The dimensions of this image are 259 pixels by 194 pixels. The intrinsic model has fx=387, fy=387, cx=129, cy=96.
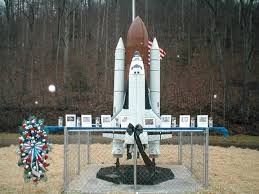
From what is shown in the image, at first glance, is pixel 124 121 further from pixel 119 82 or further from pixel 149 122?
pixel 119 82

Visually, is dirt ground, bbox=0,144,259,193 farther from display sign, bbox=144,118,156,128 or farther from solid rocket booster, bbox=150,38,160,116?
solid rocket booster, bbox=150,38,160,116

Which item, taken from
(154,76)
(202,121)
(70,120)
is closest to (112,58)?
(154,76)

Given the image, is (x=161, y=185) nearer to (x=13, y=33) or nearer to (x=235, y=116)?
(x=235, y=116)

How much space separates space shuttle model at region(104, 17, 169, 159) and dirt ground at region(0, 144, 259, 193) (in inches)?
96.3

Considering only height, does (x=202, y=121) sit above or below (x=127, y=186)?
above

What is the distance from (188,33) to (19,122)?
73.4 ft

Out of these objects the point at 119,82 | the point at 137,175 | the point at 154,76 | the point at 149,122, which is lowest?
the point at 137,175

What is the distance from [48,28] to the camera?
159 feet

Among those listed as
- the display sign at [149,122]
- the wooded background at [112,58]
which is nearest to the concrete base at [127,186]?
the display sign at [149,122]

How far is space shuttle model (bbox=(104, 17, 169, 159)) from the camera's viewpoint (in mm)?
13023

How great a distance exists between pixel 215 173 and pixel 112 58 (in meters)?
28.0

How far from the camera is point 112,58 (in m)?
41.2

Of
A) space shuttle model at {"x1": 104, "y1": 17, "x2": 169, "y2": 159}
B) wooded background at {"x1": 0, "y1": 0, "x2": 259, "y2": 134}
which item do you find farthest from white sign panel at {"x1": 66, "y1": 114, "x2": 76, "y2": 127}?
wooded background at {"x1": 0, "y1": 0, "x2": 259, "y2": 134}

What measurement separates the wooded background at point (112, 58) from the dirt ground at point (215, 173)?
11.5 metres
